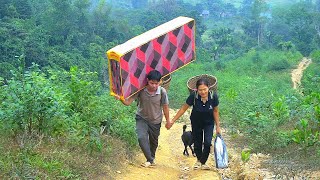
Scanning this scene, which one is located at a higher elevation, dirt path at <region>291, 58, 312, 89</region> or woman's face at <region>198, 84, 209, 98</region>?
woman's face at <region>198, 84, 209, 98</region>

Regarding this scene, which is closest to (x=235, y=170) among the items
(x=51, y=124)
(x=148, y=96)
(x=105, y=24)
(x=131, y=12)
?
(x=148, y=96)

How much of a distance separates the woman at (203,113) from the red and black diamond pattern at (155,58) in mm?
661

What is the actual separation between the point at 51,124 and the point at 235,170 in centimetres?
267

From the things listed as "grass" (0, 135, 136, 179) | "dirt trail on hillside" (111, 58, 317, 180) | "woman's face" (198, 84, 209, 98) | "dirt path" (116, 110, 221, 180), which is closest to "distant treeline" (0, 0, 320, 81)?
"dirt path" (116, 110, 221, 180)

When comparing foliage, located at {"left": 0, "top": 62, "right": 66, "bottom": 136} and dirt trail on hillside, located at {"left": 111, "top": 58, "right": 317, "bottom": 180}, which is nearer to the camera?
foliage, located at {"left": 0, "top": 62, "right": 66, "bottom": 136}

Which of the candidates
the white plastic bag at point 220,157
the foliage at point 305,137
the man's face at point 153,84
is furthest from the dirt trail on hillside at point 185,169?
the man's face at point 153,84

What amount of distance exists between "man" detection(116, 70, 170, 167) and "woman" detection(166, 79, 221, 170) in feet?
0.75

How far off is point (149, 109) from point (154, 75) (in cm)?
53

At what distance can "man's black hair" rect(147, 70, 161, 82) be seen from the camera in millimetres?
5905

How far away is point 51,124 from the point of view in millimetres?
5723

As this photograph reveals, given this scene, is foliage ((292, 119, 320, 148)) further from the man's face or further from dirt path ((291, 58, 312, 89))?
dirt path ((291, 58, 312, 89))

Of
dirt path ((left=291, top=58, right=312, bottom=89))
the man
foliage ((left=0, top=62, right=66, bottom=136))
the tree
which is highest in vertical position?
foliage ((left=0, top=62, right=66, bottom=136))

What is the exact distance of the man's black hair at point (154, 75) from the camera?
5.90m

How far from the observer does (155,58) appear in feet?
20.4
